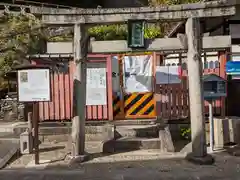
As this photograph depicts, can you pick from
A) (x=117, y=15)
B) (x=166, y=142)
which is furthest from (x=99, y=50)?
(x=166, y=142)

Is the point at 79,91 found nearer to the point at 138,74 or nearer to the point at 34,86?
the point at 34,86

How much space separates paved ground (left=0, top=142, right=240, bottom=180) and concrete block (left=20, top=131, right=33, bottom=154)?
16 cm

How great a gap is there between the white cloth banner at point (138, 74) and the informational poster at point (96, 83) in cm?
91

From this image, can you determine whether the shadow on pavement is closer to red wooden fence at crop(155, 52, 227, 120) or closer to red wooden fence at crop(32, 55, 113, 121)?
red wooden fence at crop(155, 52, 227, 120)

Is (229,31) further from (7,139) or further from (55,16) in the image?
(7,139)

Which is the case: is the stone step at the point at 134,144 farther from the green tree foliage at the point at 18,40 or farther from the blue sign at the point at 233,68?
the green tree foliage at the point at 18,40

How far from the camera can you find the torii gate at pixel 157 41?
7938mm

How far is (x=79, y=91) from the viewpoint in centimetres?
820

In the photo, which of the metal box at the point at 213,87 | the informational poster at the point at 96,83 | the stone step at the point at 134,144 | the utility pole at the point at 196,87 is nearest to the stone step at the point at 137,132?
the stone step at the point at 134,144

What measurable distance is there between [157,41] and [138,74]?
3623 millimetres

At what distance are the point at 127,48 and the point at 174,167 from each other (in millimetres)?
3019

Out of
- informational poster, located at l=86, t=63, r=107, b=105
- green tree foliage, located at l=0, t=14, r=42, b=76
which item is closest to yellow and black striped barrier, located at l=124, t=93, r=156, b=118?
informational poster, located at l=86, t=63, r=107, b=105

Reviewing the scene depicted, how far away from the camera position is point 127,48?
823 centimetres

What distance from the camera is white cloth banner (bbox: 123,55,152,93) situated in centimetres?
1176
